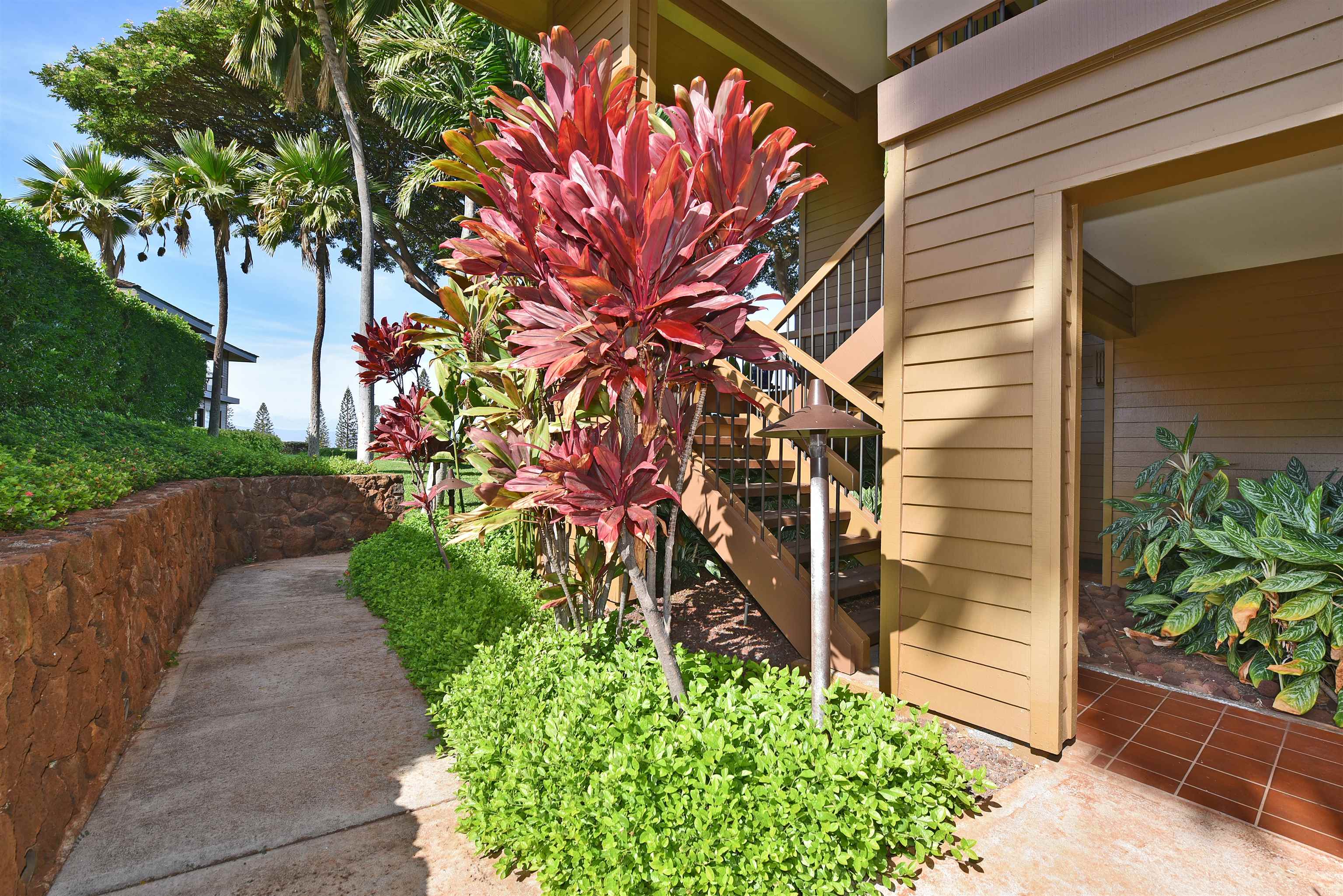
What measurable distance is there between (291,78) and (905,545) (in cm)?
1184

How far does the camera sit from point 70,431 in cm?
370

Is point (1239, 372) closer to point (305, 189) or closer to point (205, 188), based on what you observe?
point (305, 189)

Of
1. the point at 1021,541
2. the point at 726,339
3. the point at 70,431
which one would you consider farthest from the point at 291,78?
the point at 1021,541

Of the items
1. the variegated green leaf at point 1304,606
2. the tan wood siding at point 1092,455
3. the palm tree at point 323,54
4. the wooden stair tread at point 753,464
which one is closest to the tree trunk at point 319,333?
the palm tree at point 323,54

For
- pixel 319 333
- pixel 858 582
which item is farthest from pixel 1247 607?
pixel 319 333

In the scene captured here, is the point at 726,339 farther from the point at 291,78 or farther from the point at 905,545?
the point at 291,78

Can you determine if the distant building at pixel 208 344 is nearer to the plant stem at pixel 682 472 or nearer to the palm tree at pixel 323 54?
the palm tree at pixel 323 54

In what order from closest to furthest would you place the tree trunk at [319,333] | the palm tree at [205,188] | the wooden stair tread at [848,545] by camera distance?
the wooden stair tread at [848,545]
the palm tree at [205,188]
the tree trunk at [319,333]

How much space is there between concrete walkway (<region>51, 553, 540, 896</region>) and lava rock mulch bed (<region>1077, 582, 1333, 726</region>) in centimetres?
334

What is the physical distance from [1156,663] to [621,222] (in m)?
3.79

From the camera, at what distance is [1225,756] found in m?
2.30

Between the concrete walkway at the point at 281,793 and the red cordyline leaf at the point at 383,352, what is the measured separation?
2003mm

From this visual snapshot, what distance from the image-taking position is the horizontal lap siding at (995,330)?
1.95 m

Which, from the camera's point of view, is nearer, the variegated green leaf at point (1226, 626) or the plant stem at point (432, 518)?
the variegated green leaf at point (1226, 626)
